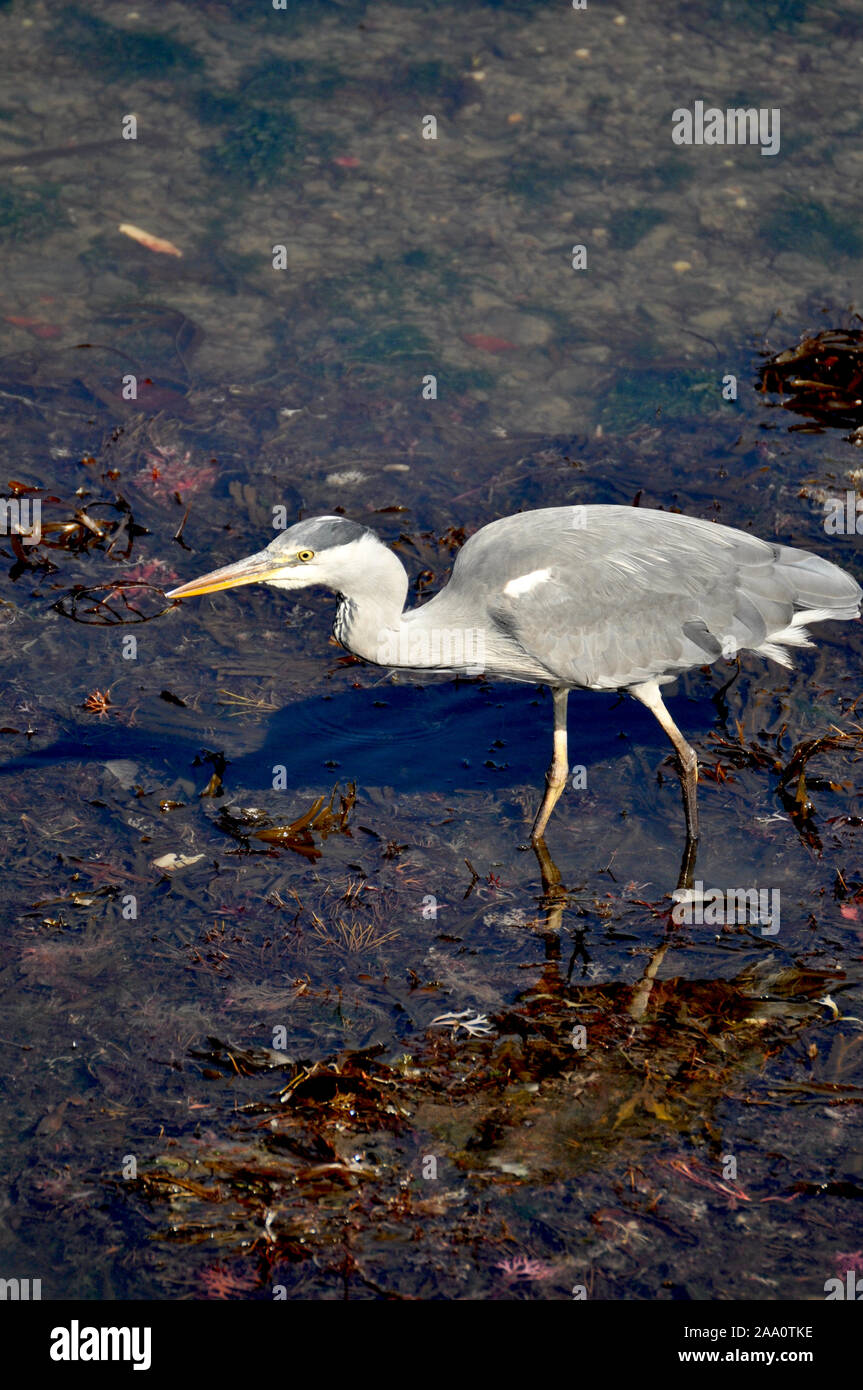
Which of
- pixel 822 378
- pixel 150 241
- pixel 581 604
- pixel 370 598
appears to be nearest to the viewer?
pixel 370 598

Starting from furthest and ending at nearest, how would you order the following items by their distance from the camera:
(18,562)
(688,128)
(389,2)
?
1. (389,2)
2. (688,128)
3. (18,562)

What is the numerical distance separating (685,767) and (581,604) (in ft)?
3.32

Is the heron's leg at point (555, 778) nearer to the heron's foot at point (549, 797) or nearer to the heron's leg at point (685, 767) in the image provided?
the heron's foot at point (549, 797)

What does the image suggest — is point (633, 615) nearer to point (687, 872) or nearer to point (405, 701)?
point (687, 872)

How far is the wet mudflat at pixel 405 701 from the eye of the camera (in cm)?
533

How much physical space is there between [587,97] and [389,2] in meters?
2.43

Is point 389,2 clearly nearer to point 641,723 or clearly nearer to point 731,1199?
point 641,723

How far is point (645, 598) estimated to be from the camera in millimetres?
6906

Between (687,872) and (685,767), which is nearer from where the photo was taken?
(687,872)

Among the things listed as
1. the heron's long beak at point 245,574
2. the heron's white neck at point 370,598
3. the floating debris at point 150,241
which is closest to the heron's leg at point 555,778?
the heron's white neck at point 370,598

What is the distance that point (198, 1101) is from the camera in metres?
5.61

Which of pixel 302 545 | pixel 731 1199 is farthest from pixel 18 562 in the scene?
pixel 731 1199

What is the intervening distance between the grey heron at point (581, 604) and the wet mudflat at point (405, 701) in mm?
697

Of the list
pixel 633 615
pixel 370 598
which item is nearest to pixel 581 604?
pixel 633 615
